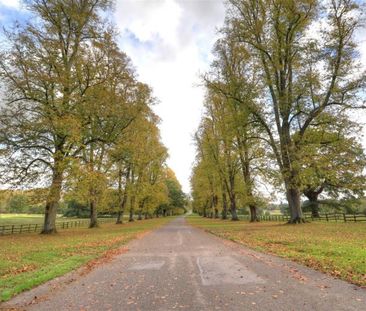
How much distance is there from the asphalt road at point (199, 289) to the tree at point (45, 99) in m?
Result: 13.9

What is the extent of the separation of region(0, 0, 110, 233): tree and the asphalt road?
13854mm

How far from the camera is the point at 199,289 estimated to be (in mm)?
6535

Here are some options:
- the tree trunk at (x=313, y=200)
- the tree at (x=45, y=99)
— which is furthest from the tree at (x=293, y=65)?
the tree trunk at (x=313, y=200)

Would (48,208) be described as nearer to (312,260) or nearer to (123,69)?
(123,69)

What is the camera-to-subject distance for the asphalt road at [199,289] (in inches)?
218

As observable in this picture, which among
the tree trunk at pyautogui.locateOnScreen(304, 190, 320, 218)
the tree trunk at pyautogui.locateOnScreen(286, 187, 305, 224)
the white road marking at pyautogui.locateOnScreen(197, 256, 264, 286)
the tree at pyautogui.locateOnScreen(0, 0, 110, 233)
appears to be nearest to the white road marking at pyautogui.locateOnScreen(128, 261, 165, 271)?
the white road marking at pyautogui.locateOnScreen(197, 256, 264, 286)

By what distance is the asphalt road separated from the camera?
5.54 m

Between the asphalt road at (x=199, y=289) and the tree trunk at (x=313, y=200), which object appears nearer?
the asphalt road at (x=199, y=289)

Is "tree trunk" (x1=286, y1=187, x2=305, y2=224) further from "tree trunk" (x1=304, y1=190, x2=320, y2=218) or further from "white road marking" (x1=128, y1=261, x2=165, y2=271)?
"tree trunk" (x1=304, y1=190, x2=320, y2=218)

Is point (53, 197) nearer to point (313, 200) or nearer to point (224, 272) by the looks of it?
point (224, 272)

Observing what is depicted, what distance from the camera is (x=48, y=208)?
23.8 meters

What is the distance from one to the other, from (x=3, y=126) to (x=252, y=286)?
66.5ft

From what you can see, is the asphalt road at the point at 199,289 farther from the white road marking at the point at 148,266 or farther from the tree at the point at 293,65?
the tree at the point at 293,65

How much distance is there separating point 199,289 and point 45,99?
2001cm
